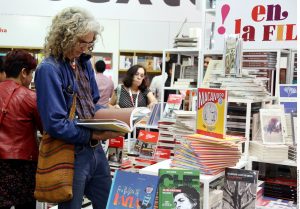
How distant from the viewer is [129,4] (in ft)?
24.9

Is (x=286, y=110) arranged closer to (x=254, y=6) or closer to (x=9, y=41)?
(x=254, y=6)

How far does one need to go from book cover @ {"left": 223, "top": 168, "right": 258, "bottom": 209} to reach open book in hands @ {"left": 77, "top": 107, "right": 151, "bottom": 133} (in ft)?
2.01

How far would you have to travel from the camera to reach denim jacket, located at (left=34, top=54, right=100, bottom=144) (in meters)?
1.84

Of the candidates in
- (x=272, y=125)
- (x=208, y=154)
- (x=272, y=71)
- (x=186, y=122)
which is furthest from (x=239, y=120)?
(x=272, y=71)

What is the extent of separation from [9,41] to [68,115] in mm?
6105

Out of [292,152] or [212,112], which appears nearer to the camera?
[212,112]

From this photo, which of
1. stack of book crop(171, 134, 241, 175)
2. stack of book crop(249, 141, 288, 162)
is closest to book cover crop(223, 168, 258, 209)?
stack of book crop(171, 134, 241, 175)

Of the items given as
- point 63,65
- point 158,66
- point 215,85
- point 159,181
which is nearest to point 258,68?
point 215,85

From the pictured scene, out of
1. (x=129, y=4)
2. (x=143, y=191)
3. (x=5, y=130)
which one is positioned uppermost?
(x=129, y=4)

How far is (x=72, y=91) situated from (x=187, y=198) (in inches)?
31.1

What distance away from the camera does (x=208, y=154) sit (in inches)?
88.2

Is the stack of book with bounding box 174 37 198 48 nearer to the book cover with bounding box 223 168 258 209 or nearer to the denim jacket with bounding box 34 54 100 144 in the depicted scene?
the book cover with bounding box 223 168 258 209

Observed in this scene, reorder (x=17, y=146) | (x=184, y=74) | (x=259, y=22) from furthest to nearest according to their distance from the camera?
(x=184, y=74) < (x=259, y=22) < (x=17, y=146)

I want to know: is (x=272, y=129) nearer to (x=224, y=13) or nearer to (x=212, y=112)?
(x=212, y=112)
